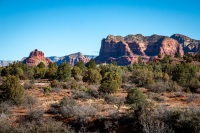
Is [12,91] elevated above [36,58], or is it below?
below

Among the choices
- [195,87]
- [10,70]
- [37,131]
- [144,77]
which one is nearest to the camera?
[37,131]

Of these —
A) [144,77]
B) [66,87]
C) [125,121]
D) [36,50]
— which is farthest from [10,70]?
[36,50]

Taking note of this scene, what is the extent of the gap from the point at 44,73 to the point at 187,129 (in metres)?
56.0

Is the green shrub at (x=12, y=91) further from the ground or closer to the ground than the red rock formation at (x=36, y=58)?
closer to the ground

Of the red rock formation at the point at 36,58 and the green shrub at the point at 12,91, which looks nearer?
the green shrub at the point at 12,91

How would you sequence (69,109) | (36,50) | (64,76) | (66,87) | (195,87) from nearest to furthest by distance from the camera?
(69,109)
(195,87)
(66,87)
(64,76)
(36,50)

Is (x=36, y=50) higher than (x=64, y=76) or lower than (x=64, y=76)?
higher

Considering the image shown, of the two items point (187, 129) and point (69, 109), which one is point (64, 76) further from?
point (187, 129)

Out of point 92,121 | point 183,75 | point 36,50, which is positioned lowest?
point 92,121

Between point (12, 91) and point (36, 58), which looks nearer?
point (12, 91)

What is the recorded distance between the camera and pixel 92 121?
19.7 metres

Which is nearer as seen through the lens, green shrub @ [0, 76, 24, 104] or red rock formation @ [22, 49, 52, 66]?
green shrub @ [0, 76, 24, 104]

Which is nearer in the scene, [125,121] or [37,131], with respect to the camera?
[37,131]

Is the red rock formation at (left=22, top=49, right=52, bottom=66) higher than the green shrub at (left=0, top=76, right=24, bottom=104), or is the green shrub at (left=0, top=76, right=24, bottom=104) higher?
the red rock formation at (left=22, top=49, right=52, bottom=66)
